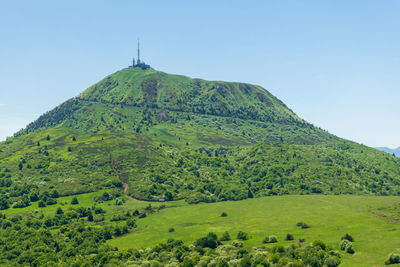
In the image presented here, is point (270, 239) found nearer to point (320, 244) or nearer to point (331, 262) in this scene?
point (320, 244)

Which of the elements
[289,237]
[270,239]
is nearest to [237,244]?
[270,239]

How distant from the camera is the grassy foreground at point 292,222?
86.2 metres

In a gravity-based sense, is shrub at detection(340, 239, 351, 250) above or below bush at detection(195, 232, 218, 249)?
above

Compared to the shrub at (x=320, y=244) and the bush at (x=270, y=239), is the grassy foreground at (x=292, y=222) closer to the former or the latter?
the bush at (x=270, y=239)

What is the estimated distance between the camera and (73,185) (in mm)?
187625

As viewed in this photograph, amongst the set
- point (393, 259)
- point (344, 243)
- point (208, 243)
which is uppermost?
point (393, 259)

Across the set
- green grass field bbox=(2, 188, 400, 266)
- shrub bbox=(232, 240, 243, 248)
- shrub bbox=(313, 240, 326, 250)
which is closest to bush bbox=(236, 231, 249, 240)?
green grass field bbox=(2, 188, 400, 266)

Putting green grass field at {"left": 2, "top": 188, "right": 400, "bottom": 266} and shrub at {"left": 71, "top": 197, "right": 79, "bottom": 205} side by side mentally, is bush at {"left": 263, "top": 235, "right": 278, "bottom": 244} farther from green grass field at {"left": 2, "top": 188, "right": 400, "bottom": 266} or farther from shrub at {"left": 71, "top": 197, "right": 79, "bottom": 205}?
shrub at {"left": 71, "top": 197, "right": 79, "bottom": 205}

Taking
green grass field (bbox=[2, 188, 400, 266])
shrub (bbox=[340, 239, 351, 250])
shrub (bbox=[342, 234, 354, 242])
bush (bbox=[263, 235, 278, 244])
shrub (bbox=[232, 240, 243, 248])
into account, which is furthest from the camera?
bush (bbox=[263, 235, 278, 244])

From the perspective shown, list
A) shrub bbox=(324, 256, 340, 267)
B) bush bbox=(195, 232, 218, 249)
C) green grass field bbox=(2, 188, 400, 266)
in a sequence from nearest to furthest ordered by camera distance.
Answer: shrub bbox=(324, 256, 340, 267) → green grass field bbox=(2, 188, 400, 266) → bush bbox=(195, 232, 218, 249)

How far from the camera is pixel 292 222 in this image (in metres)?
121

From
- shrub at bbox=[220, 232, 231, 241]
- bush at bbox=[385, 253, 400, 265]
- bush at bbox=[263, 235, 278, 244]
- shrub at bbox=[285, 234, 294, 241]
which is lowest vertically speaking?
shrub at bbox=[220, 232, 231, 241]

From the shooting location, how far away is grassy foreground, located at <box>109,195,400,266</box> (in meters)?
86.2

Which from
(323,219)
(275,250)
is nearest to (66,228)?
(275,250)
